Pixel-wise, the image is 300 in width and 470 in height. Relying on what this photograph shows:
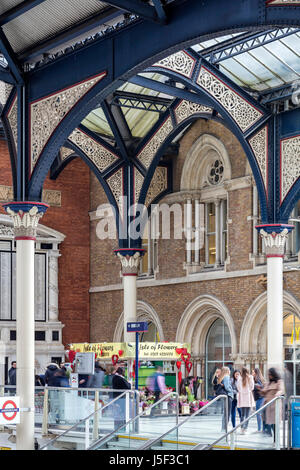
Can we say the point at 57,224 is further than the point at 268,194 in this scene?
Yes

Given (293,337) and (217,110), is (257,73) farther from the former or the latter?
(293,337)

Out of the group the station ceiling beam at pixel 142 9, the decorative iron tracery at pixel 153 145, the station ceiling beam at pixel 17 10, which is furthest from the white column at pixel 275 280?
the station ceiling beam at pixel 17 10

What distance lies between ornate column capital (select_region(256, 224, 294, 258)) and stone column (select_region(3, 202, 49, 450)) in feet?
19.8

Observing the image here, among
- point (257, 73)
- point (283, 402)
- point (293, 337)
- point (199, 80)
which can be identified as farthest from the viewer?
point (293, 337)

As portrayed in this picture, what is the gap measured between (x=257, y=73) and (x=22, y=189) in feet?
24.2

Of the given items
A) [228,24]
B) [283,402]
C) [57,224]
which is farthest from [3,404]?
[57,224]

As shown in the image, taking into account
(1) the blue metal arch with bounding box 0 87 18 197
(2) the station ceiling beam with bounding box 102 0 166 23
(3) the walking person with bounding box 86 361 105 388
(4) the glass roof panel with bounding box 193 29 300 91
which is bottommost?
(3) the walking person with bounding box 86 361 105 388

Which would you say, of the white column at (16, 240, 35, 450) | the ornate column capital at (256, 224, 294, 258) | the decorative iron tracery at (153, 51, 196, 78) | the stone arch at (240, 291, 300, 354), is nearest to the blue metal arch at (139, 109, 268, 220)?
the ornate column capital at (256, 224, 294, 258)

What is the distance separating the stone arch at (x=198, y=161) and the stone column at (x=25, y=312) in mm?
9872

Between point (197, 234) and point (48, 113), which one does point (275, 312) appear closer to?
point (197, 234)

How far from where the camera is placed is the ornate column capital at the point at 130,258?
26.5 m

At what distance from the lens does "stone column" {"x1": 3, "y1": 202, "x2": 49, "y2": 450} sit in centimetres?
1772

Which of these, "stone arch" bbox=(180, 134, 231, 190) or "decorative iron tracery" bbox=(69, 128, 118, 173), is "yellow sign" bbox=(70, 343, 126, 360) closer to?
"decorative iron tracery" bbox=(69, 128, 118, 173)

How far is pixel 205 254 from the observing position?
2778 centimetres
